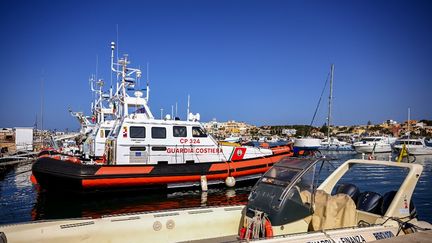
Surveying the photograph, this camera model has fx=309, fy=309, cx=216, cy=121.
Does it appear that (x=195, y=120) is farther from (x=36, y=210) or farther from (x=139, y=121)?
(x=36, y=210)

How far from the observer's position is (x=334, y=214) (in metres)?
4.45

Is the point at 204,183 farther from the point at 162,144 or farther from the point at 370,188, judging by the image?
the point at 370,188

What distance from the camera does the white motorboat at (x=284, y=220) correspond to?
4125mm

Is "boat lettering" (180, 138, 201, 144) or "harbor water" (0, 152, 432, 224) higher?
"boat lettering" (180, 138, 201, 144)

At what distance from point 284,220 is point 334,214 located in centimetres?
80

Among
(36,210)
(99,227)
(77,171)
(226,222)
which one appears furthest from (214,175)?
(99,227)

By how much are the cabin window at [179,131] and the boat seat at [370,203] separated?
31.1 ft

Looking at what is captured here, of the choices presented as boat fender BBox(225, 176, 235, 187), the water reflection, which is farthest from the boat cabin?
the water reflection

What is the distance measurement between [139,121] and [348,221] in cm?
1017

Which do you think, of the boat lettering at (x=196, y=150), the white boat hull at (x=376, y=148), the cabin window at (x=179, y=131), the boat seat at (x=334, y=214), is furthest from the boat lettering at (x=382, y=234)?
the white boat hull at (x=376, y=148)

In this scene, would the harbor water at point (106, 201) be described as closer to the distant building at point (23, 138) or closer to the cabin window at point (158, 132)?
the cabin window at point (158, 132)

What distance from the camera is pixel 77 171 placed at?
10.9 meters

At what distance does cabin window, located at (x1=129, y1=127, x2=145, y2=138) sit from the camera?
42.2ft

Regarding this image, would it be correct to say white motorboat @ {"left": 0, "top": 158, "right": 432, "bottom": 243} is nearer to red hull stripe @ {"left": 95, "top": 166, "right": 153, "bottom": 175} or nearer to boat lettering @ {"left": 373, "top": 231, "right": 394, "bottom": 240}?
boat lettering @ {"left": 373, "top": 231, "right": 394, "bottom": 240}
